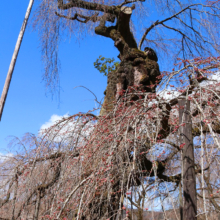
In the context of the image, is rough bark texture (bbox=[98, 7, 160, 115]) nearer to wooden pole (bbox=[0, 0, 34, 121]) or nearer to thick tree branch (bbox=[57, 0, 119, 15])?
thick tree branch (bbox=[57, 0, 119, 15])

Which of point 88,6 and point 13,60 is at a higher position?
point 88,6

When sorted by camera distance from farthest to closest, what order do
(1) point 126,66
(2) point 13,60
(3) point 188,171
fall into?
(1) point 126,66 → (2) point 13,60 → (3) point 188,171

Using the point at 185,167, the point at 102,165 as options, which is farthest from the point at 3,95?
the point at 185,167

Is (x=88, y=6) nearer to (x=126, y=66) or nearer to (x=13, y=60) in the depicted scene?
(x=126, y=66)

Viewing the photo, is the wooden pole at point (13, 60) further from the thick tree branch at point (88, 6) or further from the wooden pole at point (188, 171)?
the wooden pole at point (188, 171)

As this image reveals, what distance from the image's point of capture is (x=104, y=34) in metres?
4.25

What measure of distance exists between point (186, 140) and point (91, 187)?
1.01 meters

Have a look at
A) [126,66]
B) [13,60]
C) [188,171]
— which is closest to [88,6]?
[126,66]

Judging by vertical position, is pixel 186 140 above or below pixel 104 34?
below

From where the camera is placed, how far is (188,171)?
7.51 ft

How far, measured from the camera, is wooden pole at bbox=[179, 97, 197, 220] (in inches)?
85.0

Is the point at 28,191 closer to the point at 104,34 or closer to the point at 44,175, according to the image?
the point at 44,175

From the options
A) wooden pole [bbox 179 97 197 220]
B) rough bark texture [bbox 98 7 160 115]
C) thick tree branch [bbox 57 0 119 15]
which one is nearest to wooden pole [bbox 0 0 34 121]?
thick tree branch [bbox 57 0 119 15]

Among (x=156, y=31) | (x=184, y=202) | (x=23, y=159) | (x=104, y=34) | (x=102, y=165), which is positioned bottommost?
(x=184, y=202)
